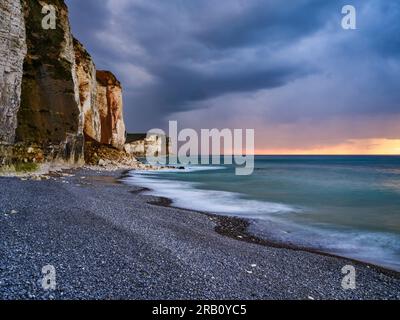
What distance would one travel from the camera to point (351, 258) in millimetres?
8859

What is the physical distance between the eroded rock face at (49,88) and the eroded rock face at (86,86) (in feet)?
41.5

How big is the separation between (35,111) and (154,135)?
355ft

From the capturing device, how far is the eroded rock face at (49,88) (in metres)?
25.7

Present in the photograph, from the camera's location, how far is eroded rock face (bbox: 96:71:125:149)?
61938 millimetres

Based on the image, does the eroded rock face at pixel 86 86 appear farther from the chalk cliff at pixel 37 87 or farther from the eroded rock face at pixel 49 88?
the eroded rock face at pixel 49 88

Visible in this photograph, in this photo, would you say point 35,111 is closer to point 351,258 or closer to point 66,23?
point 66,23

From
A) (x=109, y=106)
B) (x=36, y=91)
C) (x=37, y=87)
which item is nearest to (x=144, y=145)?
(x=109, y=106)

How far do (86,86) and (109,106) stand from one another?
1850 cm

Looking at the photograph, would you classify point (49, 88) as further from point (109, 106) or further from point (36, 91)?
point (109, 106)

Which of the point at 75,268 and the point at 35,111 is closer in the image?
the point at 75,268

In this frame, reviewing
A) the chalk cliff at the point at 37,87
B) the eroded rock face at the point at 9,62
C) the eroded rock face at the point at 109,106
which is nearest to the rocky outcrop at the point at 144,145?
the eroded rock face at the point at 109,106
